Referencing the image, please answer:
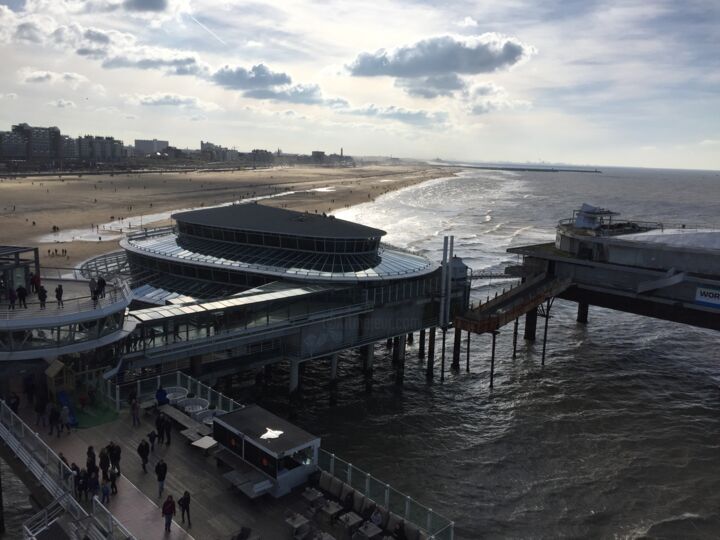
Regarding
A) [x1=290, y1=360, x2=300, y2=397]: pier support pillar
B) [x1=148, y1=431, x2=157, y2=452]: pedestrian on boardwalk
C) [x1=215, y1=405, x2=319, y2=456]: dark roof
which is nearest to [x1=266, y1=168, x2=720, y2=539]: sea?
[x1=290, y1=360, x2=300, y2=397]: pier support pillar

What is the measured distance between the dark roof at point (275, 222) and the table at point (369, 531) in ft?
94.3

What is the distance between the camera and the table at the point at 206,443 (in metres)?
23.7

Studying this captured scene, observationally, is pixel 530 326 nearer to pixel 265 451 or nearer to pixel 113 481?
pixel 265 451

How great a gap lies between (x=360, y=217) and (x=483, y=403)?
A: 11598cm

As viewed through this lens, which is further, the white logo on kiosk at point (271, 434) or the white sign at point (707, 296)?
the white sign at point (707, 296)

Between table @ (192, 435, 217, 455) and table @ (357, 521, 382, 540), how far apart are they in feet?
23.2

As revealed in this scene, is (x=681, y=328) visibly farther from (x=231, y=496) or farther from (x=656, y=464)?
(x=231, y=496)

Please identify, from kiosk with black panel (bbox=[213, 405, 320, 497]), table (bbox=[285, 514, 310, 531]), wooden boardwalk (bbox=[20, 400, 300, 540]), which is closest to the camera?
table (bbox=[285, 514, 310, 531])

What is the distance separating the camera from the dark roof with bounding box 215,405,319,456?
856 inches

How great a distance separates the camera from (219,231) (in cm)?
4969

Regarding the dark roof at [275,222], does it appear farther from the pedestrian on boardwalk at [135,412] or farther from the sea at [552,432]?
the pedestrian on boardwalk at [135,412]

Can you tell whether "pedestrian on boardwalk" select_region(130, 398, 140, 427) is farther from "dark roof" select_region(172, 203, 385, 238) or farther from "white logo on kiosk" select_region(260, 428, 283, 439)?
"dark roof" select_region(172, 203, 385, 238)

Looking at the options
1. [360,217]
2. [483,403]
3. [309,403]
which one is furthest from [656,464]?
[360,217]

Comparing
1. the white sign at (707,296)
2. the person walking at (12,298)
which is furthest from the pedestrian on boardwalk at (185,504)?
the white sign at (707,296)
